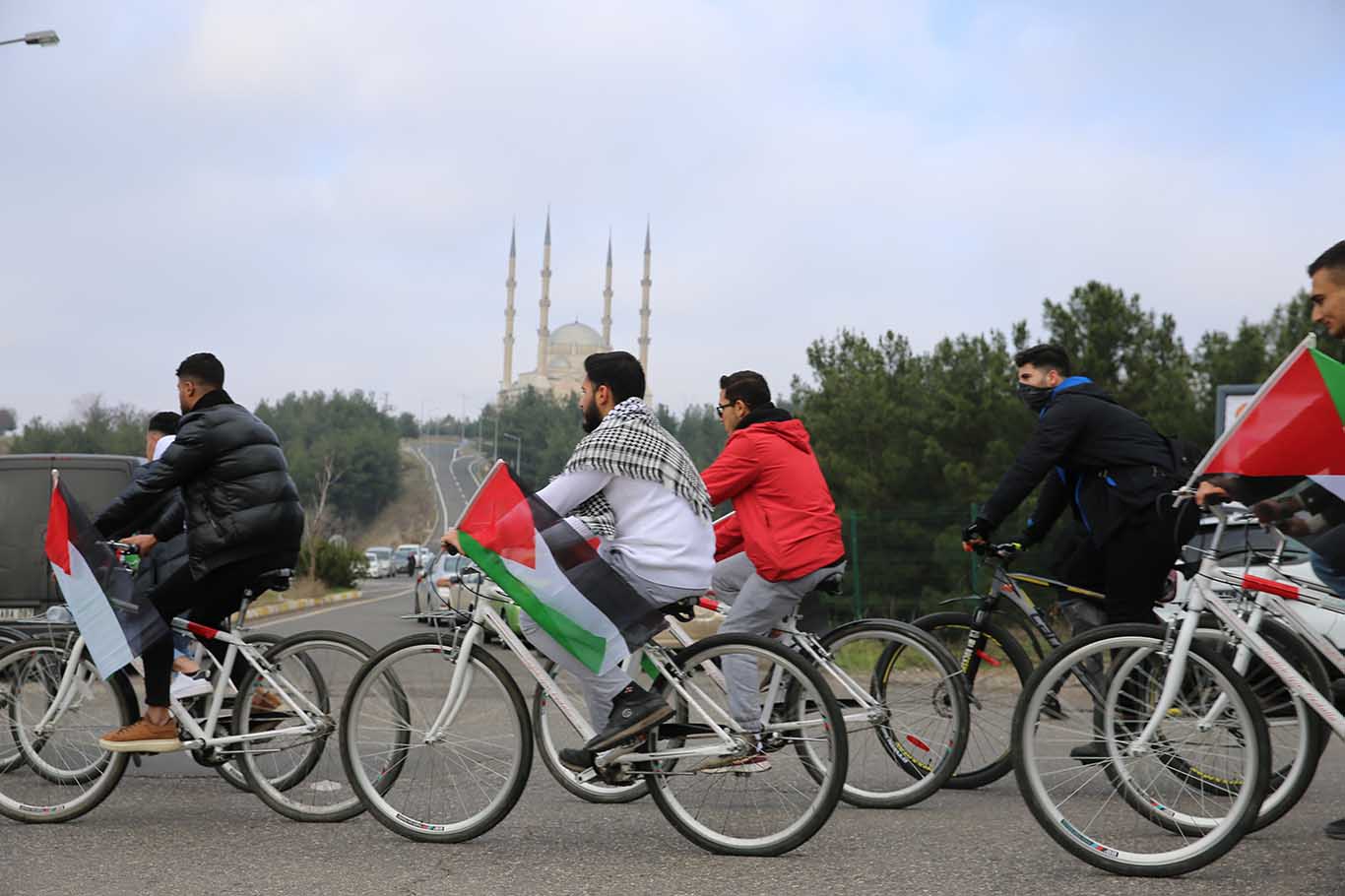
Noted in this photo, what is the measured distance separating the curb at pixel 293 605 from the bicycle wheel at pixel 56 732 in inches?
714

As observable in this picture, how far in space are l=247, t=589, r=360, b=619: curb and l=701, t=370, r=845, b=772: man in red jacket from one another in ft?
61.2

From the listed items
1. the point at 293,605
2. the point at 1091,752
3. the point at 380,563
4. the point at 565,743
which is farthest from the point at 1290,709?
the point at 380,563

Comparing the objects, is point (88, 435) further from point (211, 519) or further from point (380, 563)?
point (211, 519)

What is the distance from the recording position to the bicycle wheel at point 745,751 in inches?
202

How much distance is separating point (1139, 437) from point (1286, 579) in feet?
4.32

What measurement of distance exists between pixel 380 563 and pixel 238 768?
65.7m

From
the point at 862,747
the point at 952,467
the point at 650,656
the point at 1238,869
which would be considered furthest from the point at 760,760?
the point at 952,467

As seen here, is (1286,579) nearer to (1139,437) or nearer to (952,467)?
(1139,437)

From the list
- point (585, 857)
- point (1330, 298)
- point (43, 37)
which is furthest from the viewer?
point (43, 37)

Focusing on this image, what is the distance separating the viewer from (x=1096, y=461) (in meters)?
6.48

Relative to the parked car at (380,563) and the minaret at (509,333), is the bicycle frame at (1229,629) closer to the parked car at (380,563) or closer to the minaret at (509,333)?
the parked car at (380,563)

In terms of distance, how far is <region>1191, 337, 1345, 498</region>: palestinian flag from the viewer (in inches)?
187

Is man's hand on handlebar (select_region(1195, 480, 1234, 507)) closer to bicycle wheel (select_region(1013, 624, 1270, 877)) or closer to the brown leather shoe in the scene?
bicycle wheel (select_region(1013, 624, 1270, 877))

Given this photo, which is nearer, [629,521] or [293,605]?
[629,521]
